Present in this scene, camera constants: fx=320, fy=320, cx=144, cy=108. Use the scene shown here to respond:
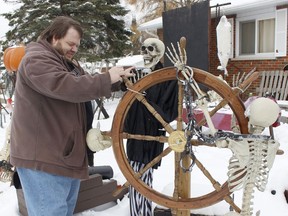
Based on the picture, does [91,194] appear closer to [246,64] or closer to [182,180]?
[182,180]

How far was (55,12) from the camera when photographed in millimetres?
9148

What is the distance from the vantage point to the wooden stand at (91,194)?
102 inches

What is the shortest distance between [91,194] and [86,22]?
7814 millimetres

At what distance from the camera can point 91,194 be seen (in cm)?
266

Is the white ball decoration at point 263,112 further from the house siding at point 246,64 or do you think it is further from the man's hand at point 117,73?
the house siding at point 246,64

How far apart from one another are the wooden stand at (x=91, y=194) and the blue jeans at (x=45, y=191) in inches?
39.1

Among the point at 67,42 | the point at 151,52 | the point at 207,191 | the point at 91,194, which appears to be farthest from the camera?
the point at 91,194

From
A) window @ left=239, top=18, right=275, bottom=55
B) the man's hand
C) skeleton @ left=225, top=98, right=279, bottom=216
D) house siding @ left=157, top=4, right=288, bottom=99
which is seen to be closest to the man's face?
the man's hand

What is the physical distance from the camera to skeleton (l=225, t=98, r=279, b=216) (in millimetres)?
1313

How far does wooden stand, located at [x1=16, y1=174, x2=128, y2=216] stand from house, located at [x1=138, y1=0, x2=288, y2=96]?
5.78 metres

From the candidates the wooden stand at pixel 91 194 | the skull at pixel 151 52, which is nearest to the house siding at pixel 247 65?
the wooden stand at pixel 91 194

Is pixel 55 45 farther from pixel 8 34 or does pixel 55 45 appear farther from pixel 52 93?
pixel 8 34

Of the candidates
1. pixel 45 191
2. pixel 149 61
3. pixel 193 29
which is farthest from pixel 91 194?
pixel 193 29

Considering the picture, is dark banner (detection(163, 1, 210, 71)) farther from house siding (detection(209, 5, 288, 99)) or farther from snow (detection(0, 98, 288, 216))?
snow (detection(0, 98, 288, 216))
